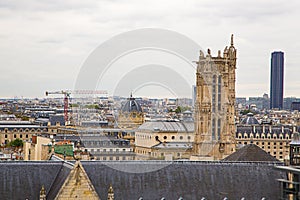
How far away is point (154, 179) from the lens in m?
42.6

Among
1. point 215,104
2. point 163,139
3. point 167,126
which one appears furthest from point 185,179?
point 167,126

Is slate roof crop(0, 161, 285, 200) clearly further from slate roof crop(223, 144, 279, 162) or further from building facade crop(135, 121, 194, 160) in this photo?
building facade crop(135, 121, 194, 160)

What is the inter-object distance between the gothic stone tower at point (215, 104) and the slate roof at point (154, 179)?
41764 millimetres

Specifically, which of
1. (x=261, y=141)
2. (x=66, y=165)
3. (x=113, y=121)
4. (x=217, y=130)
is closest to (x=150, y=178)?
(x=66, y=165)

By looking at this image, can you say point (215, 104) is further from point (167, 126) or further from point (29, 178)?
point (29, 178)

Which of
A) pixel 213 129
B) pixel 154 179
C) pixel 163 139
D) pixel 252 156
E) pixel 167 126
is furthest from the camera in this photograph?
pixel 167 126

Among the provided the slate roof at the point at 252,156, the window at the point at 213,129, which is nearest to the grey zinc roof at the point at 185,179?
the slate roof at the point at 252,156

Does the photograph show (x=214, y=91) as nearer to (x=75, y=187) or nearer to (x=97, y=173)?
(x=97, y=173)

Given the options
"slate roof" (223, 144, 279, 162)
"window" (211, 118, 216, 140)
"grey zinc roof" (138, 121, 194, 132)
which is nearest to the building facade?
"grey zinc roof" (138, 121, 194, 132)

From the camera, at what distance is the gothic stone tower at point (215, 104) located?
87.8m

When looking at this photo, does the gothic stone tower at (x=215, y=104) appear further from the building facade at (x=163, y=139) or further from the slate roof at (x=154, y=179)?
the slate roof at (x=154, y=179)

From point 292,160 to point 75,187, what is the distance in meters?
15.7

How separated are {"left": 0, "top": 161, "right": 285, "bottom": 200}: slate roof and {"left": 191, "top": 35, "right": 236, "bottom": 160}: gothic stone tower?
41764 millimetres

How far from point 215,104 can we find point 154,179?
48.2 meters
